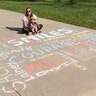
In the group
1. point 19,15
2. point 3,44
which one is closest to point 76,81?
point 3,44

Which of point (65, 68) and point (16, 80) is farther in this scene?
point (65, 68)

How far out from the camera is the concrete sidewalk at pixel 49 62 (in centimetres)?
558

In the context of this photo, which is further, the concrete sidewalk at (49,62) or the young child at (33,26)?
the young child at (33,26)

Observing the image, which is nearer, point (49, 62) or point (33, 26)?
point (49, 62)

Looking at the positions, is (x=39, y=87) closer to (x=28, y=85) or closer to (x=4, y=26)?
(x=28, y=85)

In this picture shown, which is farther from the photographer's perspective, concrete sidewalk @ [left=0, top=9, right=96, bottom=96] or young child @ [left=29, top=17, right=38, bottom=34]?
young child @ [left=29, top=17, right=38, bottom=34]

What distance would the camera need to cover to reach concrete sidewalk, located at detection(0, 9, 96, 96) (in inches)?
220

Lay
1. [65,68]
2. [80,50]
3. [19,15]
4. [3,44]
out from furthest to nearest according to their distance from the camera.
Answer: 1. [19,15]
2. [3,44]
3. [80,50]
4. [65,68]

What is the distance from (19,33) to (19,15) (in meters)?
3.84

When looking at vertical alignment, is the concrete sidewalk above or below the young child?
below

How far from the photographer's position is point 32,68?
6.63m

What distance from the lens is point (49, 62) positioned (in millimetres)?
6969

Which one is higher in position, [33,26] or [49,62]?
[33,26]

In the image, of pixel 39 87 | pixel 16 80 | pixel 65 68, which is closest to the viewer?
pixel 39 87
